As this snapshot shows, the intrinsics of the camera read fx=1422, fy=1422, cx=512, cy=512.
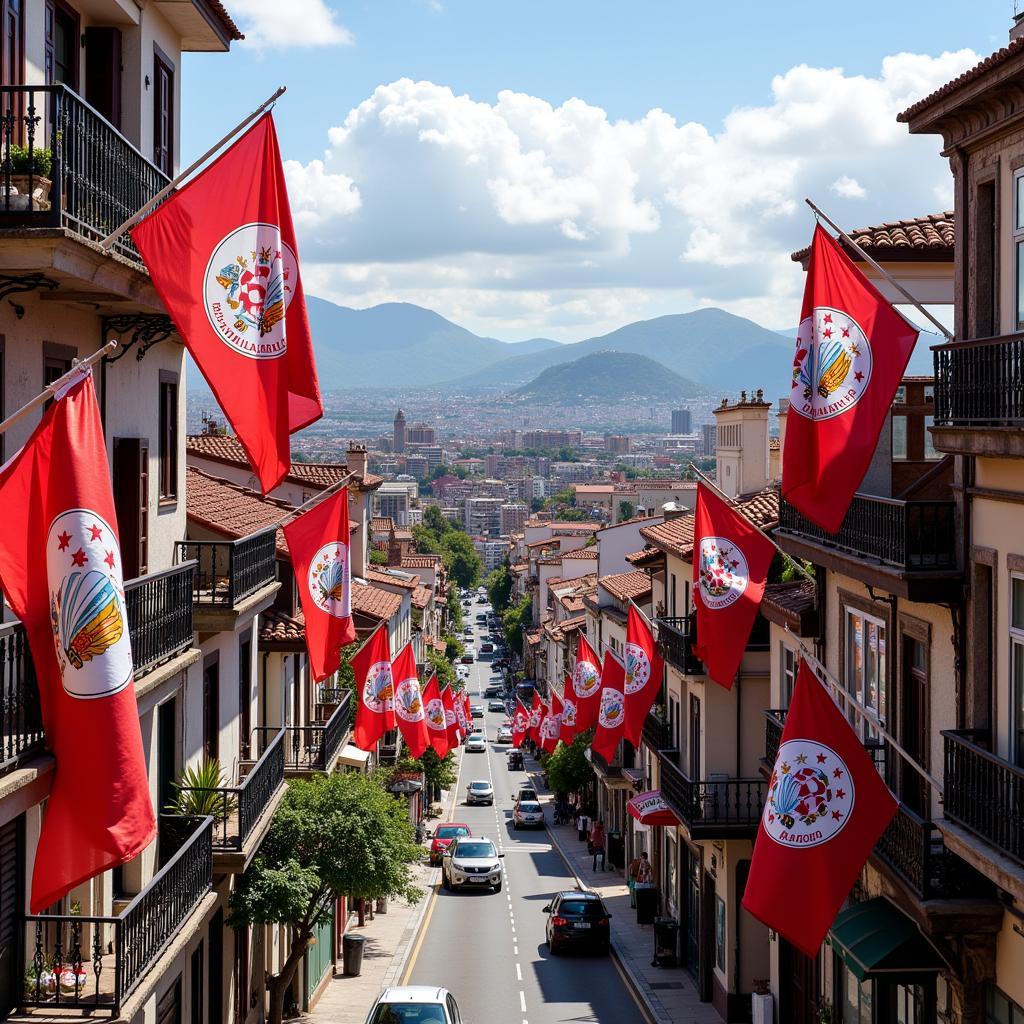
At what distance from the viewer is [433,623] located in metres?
115

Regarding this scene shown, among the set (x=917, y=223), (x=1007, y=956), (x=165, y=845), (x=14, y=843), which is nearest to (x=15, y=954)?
(x=14, y=843)

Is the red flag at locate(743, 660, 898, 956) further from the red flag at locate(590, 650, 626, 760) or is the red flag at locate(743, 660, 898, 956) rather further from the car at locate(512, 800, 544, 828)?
the car at locate(512, 800, 544, 828)

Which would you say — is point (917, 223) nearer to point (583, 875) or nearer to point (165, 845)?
point (165, 845)

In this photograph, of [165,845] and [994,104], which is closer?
[994,104]

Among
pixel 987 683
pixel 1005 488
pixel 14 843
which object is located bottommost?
pixel 14 843

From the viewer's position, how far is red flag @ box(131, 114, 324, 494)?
36.1 feet

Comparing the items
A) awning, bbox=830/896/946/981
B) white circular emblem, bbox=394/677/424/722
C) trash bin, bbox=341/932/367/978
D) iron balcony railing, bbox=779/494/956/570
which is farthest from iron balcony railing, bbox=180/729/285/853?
trash bin, bbox=341/932/367/978

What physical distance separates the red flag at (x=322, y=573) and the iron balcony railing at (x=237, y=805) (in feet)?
A: 6.10

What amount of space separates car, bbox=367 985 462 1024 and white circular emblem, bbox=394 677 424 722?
11200mm

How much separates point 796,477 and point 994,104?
14.6ft

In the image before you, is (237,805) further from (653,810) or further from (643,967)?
(643,967)

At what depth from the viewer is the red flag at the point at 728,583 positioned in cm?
1761

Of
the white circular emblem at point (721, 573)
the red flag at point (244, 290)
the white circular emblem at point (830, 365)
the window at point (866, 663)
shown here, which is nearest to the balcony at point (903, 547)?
the white circular emblem at point (721, 573)

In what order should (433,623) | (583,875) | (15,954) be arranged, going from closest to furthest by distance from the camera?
1. (15,954)
2. (583,875)
3. (433,623)
